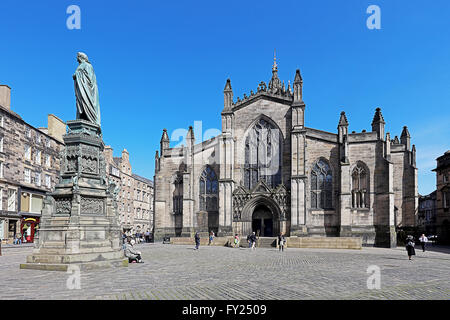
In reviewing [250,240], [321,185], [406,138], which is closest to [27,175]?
[250,240]

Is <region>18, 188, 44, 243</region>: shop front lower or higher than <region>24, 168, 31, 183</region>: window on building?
lower

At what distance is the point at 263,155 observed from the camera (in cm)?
3884

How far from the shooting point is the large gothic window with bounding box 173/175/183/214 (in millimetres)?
41312

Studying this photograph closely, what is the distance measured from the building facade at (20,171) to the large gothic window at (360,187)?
33.5m

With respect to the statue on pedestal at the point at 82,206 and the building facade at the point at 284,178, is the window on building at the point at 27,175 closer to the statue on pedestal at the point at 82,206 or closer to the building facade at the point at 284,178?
the building facade at the point at 284,178

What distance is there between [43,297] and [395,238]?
33.3m

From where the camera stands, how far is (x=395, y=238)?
111 ft

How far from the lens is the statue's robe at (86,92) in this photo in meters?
13.8

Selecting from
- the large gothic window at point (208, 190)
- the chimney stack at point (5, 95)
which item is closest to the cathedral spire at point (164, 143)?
the large gothic window at point (208, 190)

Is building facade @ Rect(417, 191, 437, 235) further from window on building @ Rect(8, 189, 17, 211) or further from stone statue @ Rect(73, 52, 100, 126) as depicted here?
stone statue @ Rect(73, 52, 100, 126)

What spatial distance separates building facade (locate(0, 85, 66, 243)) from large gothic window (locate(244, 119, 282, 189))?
2381 cm

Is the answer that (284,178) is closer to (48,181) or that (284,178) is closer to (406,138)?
(406,138)

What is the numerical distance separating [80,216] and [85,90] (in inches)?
193

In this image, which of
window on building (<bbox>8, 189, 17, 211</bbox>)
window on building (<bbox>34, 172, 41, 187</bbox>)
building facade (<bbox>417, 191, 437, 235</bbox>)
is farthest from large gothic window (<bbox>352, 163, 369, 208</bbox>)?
building facade (<bbox>417, 191, 437, 235</bbox>)
